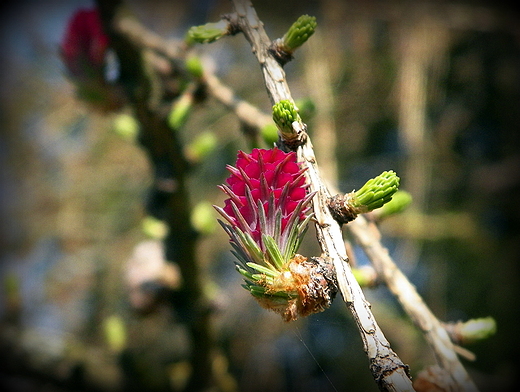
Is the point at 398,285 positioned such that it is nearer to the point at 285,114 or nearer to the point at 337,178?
the point at 285,114

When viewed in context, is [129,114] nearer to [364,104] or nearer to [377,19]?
[364,104]

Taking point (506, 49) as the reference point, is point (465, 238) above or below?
below

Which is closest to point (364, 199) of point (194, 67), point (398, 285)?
point (398, 285)

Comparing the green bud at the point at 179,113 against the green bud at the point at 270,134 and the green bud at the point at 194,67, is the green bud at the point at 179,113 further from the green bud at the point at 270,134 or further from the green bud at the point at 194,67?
the green bud at the point at 270,134

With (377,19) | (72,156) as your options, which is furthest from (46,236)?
(377,19)

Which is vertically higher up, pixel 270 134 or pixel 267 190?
pixel 270 134

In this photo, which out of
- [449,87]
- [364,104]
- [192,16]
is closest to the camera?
[192,16]

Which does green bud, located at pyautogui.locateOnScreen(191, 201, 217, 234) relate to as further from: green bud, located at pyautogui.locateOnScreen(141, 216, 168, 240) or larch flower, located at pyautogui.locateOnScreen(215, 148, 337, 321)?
larch flower, located at pyautogui.locateOnScreen(215, 148, 337, 321)
